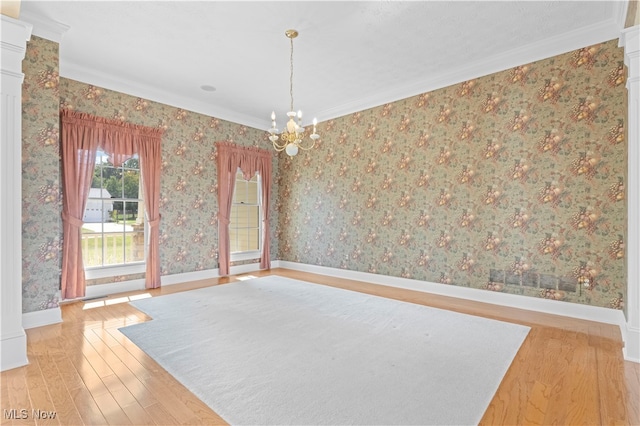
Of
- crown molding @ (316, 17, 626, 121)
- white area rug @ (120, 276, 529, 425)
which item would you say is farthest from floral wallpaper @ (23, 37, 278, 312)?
crown molding @ (316, 17, 626, 121)

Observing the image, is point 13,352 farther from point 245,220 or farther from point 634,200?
point 634,200

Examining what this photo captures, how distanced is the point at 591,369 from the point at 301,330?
2.43 meters

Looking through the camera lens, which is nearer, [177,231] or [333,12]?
[333,12]

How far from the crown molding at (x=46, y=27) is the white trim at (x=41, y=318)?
301cm

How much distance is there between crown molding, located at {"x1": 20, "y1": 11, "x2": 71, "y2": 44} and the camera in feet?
10.4

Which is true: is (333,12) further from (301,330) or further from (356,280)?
(356,280)

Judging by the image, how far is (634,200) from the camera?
2564 mm

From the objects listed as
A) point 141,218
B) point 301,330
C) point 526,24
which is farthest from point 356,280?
point 526,24

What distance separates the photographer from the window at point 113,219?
4.46 metres

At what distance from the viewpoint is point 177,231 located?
527cm

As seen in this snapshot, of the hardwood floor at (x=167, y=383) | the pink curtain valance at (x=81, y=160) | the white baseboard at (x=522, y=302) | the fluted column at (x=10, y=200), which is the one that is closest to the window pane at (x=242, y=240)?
the pink curtain valance at (x=81, y=160)

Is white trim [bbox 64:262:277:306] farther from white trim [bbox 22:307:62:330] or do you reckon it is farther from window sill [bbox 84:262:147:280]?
white trim [bbox 22:307:62:330]

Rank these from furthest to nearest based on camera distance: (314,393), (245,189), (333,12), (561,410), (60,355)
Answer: (245,189) → (333,12) → (60,355) → (314,393) → (561,410)

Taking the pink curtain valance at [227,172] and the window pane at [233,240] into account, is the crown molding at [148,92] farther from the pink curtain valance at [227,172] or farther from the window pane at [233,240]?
the window pane at [233,240]
